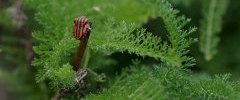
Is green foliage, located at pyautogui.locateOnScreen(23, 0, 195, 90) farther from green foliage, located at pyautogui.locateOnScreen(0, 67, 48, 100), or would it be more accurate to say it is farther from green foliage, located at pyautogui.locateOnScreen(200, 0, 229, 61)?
green foliage, located at pyautogui.locateOnScreen(200, 0, 229, 61)

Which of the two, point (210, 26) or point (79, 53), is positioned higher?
point (210, 26)

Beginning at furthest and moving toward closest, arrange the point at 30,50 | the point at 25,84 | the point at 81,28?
the point at 25,84 → the point at 30,50 → the point at 81,28

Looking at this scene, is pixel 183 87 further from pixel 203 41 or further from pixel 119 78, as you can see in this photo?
pixel 203 41

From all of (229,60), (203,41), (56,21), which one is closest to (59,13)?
(56,21)

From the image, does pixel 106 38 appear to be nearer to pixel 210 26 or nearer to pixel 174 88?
pixel 174 88

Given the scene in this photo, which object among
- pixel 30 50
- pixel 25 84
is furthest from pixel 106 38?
pixel 25 84

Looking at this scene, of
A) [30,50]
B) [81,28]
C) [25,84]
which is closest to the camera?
[81,28]

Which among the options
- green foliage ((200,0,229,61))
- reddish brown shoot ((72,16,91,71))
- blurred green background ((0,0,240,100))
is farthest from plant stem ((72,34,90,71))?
green foliage ((200,0,229,61))
